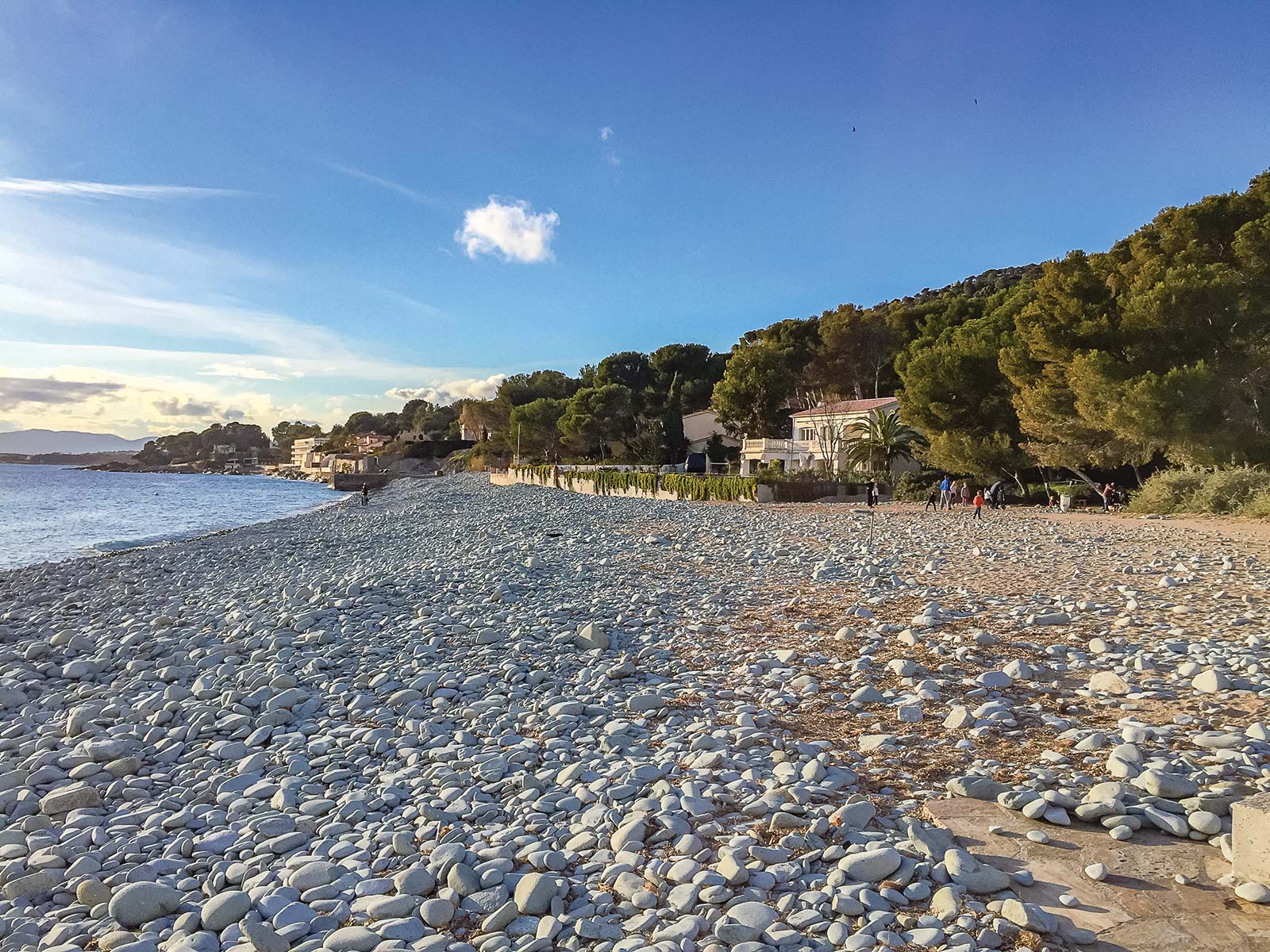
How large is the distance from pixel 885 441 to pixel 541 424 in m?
49.3

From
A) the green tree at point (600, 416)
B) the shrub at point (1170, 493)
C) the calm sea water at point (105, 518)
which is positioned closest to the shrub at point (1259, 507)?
the shrub at point (1170, 493)

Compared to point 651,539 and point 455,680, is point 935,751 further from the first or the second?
point 651,539

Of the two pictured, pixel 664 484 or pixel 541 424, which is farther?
pixel 541 424

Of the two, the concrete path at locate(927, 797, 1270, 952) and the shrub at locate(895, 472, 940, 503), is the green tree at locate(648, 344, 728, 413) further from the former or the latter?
the concrete path at locate(927, 797, 1270, 952)

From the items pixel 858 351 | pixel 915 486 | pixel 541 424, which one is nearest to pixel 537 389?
pixel 541 424

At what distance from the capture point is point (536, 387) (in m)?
95.5

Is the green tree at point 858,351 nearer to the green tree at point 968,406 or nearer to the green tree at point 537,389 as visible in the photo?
the green tree at point 968,406

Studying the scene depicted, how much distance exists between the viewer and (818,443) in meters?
49.7

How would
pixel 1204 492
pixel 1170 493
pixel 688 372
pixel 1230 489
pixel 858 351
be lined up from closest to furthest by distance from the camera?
pixel 1230 489
pixel 1204 492
pixel 1170 493
pixel 858 351
pixel 688 372

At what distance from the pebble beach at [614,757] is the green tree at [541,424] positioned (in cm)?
7001

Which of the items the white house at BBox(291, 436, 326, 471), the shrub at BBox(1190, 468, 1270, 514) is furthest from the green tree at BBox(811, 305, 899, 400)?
the white house at BBox(291, 436, 326, 471)

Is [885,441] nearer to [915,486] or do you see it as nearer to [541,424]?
[915,486]

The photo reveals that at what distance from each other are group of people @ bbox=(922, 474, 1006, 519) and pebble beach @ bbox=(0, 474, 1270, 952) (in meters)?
17.3

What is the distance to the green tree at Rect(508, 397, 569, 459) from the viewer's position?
80.8 meters
